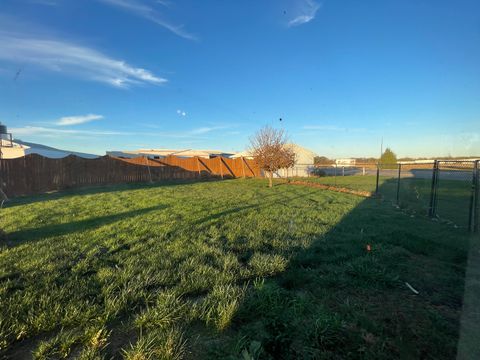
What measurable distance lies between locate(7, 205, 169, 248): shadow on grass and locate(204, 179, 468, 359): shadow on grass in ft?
13.3

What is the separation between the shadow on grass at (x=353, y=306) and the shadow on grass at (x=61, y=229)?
4056 millimetres

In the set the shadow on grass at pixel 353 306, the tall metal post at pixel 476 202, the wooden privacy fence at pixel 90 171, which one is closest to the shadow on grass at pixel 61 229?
the shadow on grass at pixel 353 306

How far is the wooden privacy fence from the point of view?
12.4 meters

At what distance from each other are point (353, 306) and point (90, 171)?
1696 cm

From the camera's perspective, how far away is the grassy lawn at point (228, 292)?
2.11 meters

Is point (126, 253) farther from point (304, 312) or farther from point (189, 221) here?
point (304, 312)

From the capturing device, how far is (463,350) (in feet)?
6.91

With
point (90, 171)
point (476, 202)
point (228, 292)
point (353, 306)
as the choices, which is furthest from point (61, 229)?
point (90, 171)

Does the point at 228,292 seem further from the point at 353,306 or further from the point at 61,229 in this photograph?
the point at 61,229

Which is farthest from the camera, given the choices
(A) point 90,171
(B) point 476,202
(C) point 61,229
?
(A) point 90,171

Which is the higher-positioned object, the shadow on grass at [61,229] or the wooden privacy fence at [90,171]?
the wooden privacy fence at [90,171]

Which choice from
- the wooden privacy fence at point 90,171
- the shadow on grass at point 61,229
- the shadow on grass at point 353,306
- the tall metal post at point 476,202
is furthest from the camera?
the wooden privacy fence at point 90,171

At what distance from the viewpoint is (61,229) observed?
5676 millimetres

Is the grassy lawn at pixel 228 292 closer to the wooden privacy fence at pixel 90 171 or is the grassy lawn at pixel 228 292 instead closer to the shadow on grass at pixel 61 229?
the shadow on grass at pixel 61 229
